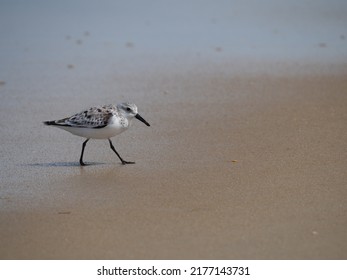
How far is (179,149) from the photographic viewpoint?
22.7ft

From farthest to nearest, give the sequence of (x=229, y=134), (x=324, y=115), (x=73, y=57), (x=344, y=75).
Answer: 1. (x=73, y=57)
2. (x=344, y=75)
3. (x=324, y=115)
4. (x=229, y=134)

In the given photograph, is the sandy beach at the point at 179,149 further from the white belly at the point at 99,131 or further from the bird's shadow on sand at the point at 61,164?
the white belly at the point at 99,131

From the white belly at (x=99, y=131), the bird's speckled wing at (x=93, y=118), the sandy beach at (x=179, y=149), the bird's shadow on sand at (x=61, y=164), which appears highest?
the bird's speckled wing at (x=93, y=118)

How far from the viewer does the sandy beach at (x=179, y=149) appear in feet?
15.7

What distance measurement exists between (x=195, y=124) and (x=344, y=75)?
3.02 metres

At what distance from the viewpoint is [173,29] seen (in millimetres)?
13438

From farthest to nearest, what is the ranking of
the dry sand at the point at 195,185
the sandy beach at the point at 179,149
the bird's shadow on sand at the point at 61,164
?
the bird's shadow on sand at the point at 61,164, the sandy beach at the point at 179,149, the dry sand at the point at 195,185

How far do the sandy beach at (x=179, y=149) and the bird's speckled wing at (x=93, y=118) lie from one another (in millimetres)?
360

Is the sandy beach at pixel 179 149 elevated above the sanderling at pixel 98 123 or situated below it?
below

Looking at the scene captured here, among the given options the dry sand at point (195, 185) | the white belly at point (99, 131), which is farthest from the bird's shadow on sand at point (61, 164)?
the white belly at point (99, 131)

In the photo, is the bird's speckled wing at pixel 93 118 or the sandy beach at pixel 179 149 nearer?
the sandy beach at pixel 179 149

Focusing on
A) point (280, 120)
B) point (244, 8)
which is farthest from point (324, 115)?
point (244, 8)
